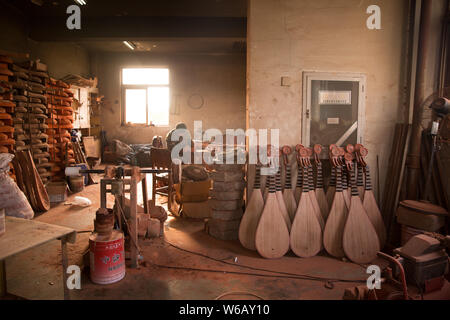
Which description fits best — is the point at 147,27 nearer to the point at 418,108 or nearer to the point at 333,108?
the point at 333,108

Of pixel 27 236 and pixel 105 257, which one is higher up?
pixel 27 236

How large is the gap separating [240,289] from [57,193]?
14.4 feet

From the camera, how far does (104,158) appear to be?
10469 millimetres

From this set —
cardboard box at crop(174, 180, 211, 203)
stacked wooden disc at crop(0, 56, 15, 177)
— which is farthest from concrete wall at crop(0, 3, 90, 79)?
cardboard box at crop(174, 180, 211, 203)

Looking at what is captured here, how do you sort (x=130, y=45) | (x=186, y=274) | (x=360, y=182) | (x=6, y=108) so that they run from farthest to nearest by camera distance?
(x=130, y=45), (x=6, y=108), (x=360, y=182), (x=186, y=274)

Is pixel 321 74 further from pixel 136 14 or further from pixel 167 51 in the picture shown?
pixel 167 51

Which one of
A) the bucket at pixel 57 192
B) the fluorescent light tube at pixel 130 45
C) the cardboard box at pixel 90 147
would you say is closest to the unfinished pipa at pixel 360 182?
the bucket at pixel 57 192

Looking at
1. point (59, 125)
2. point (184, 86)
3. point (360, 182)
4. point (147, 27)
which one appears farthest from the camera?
point (184, 86)

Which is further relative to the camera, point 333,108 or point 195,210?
point 195,210

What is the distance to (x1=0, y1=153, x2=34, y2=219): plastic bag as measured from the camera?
4.20m

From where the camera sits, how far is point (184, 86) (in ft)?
35.3

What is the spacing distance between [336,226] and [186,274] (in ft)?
5.71

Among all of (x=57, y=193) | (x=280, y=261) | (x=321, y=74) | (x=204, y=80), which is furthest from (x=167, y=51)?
(x=280, y=261)

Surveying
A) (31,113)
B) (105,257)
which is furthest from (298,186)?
(31,113)
